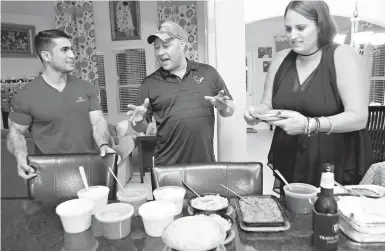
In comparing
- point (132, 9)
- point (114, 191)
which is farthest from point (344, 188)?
point (132, 9)

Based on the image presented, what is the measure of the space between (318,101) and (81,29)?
5.69 meters

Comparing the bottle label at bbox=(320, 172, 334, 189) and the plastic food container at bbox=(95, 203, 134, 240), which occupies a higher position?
the bottle label at bbox=(320, 172, 334, 189)

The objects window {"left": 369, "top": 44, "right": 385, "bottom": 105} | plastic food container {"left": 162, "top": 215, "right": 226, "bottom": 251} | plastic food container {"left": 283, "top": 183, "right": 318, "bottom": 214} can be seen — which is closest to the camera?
plastic food container {"left": 162, "top": 215, "right": 226, "bottom": 251}

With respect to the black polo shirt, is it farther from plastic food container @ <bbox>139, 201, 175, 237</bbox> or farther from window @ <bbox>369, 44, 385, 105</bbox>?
window @ <bbox>369, 44, 385, 105</bbox>

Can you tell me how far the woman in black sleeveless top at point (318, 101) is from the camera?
1306 millimetres

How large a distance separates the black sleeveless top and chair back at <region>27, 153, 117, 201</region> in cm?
96

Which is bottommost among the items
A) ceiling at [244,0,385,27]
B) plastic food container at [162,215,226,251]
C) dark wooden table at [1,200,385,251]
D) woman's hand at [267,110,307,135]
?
dark wooden table at [1,200,385,251]

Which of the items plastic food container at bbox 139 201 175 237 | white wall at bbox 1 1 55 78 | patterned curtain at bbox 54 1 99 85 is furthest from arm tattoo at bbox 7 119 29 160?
white wall at bbox 1 1 55 78

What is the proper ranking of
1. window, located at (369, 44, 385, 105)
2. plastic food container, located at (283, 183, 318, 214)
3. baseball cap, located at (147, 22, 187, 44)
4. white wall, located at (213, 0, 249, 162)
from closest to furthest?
plastic food container, located at (283, 183, 318, 214), baseball cap, located at (147, 22, 187, 44), white wall, located at (213, 0, 249, 162), window, located at (369, 44, 385, 105)

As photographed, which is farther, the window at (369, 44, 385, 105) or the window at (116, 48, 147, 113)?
the window at (369, 44, 385, 105)

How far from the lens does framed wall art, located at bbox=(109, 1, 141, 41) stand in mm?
5945

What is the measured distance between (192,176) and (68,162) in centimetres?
70

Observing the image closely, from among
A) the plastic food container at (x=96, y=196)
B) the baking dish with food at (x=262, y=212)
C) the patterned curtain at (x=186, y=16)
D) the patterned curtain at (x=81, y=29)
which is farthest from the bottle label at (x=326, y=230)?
the patterned curtain at (x=81, y=29)

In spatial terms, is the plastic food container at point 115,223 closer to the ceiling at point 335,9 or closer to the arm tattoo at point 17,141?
the arm tattoo at point 17,141
